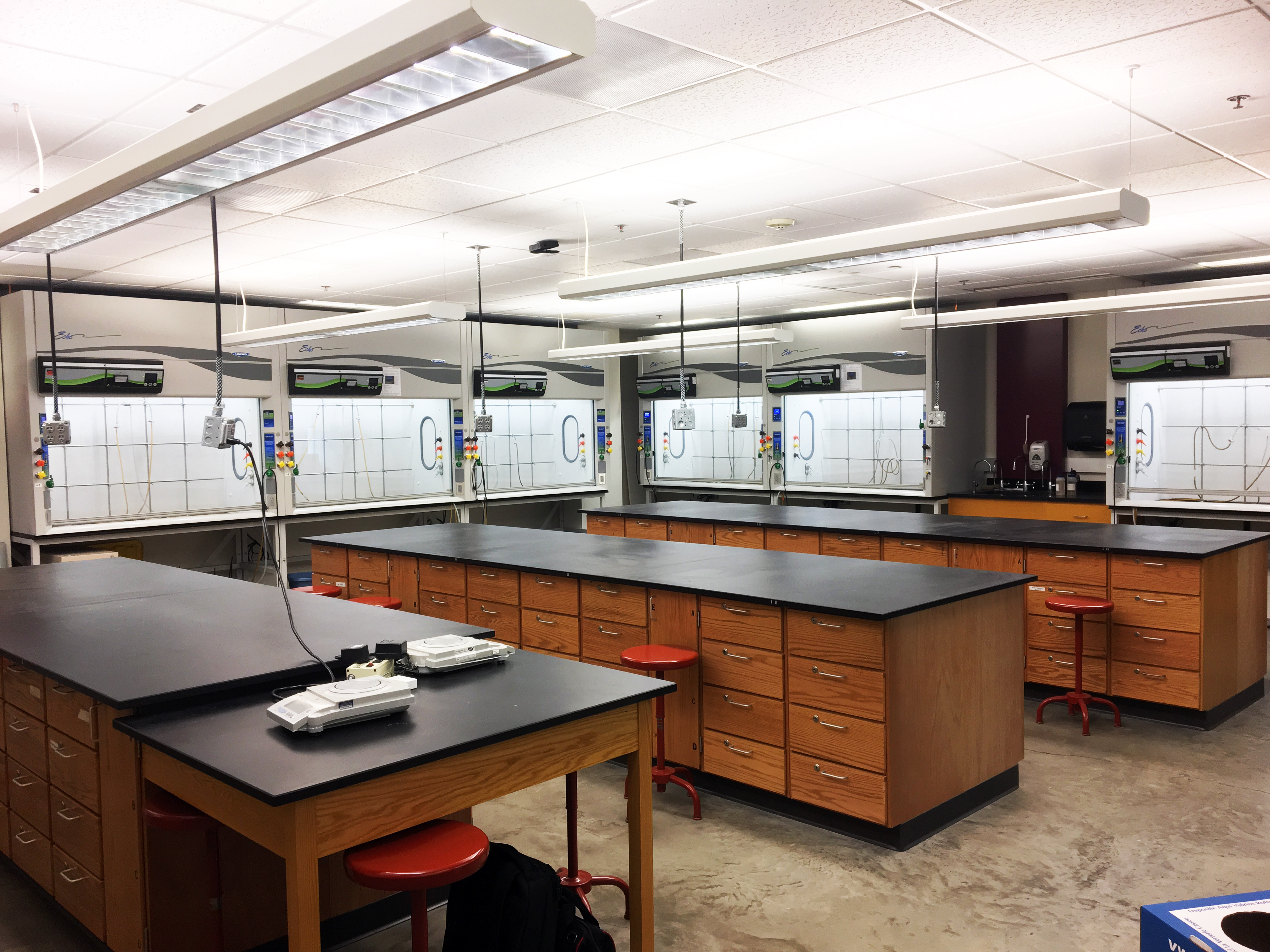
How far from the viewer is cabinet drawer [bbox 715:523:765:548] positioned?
6211 mm

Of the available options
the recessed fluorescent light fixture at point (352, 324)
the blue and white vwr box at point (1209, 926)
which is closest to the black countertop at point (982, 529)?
the recessed fluorescent light fixture at point (352, 324)

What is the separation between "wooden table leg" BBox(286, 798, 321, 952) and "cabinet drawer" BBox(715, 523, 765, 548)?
449 cm

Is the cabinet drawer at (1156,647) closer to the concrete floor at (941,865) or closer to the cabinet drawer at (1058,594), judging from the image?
the cabinet drawer at (1058,594)

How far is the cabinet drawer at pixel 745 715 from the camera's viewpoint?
342cm

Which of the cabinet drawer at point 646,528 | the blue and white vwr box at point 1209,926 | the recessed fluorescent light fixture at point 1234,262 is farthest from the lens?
the cabinet drawer at point 646,528

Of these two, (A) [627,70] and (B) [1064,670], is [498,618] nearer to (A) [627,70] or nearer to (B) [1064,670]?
(A) [627,70]

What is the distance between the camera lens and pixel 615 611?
4074 mm

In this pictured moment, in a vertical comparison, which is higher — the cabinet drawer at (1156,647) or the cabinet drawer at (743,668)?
the cabinet drawer at (743,668)

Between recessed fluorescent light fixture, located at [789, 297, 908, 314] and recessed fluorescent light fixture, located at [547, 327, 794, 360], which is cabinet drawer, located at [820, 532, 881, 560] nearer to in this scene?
recessed fluorescent light fixture, located at [547, 327, 794, 360]

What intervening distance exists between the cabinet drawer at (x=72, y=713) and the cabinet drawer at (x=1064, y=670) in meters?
4.21

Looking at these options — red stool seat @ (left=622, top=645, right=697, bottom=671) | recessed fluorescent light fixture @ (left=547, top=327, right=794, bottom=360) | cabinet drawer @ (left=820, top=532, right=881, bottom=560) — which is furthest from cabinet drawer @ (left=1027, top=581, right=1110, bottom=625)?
recessed fluorescent light fixture @ (left=547, top=327, right=794, bottom=360)

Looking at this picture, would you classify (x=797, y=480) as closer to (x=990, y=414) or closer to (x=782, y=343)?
(x=782, y=343)

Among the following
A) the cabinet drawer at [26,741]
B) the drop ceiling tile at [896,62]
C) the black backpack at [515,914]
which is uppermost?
the drop ceiling tile at [896,62]

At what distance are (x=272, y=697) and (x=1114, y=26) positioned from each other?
2987mm
